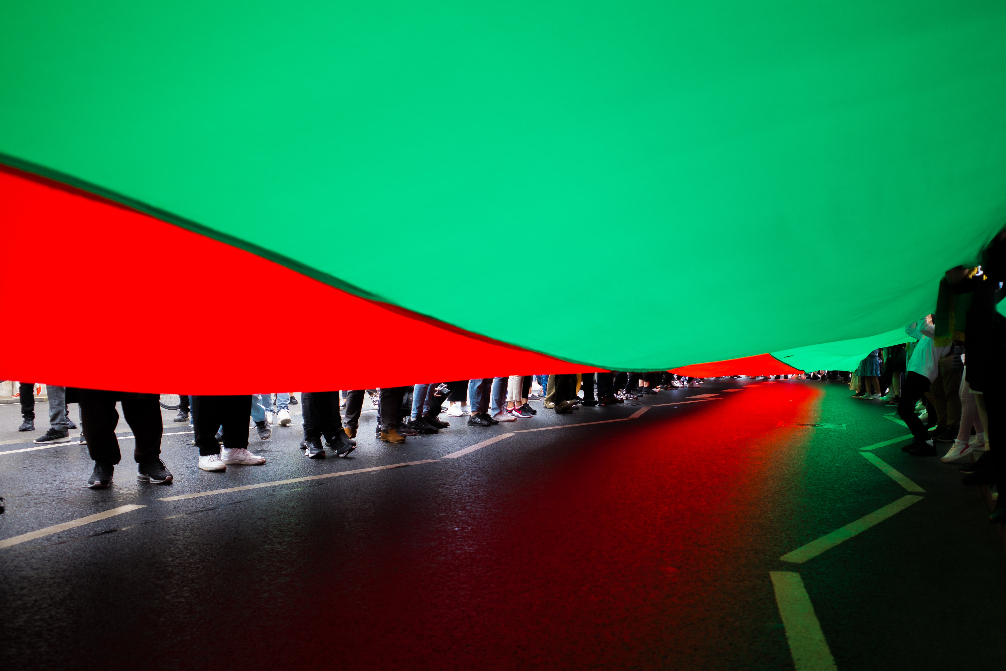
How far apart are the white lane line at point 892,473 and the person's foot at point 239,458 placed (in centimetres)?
593

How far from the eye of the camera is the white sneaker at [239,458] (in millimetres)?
6922

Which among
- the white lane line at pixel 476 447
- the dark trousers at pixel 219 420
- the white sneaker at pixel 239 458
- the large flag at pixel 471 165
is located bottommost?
the white lane line at pixel 476 447

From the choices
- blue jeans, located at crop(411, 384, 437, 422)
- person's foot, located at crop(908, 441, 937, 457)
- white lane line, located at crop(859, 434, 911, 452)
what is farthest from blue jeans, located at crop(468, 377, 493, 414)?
person's foot, located at crop(908, 441, 937, 457)

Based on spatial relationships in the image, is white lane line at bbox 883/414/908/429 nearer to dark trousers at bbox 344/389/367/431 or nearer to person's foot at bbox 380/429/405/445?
person's foot at bbox 380/429/405/445

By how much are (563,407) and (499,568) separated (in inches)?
395

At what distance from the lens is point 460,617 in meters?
2.89

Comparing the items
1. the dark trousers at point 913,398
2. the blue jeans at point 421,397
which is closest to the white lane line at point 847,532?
the dark trousers at point 913,398

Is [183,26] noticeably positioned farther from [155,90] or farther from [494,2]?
[494,2]

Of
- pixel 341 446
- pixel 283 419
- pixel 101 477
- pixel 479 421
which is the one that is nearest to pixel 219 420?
pixel 101 477

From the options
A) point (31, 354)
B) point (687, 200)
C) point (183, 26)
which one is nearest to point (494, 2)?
point (183, 26)

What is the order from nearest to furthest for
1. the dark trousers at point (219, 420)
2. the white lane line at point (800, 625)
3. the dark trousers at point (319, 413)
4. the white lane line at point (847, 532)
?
the white lane line at point (800, 625) < the white lane line at point (847, 532) < the dark trousers at point (219, 420) < the dark trousers at point (319, 413)

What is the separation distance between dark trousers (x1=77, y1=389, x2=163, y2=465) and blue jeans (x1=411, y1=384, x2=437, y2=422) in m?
4.20

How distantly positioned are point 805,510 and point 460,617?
2.99 m

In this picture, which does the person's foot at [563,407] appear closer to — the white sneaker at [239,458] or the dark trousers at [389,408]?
the dark trousers at [389,408]
